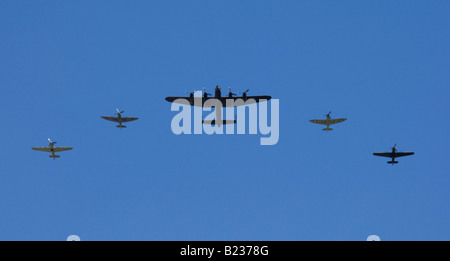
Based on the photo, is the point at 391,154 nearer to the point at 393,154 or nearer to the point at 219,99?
the point at 393,154

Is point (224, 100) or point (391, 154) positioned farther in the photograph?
point (391, 154)

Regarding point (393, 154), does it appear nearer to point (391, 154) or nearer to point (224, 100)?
point (391, 154)

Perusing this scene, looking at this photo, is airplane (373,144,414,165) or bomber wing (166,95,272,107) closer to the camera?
bomber wing (166,95,272,107)

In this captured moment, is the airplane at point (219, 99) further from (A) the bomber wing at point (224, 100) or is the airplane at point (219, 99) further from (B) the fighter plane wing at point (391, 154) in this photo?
(B) the fighter plane wing at point (391, 154)

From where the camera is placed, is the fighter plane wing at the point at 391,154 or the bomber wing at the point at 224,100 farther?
A: the fighter plane wing at the point at 391,154

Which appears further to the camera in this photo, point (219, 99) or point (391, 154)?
point (391, 154)

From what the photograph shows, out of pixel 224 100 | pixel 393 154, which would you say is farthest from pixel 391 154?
pixel 224 100

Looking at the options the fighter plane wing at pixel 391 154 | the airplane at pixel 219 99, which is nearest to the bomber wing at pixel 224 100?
the airplane at pixel 219 99

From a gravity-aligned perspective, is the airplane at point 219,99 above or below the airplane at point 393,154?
above

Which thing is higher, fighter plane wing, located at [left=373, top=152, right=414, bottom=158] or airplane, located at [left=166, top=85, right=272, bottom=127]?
airplane, located at [left=166, top=85, right=272, bottom=127]

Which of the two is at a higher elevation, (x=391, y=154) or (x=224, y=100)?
A: (x=224, y=100)

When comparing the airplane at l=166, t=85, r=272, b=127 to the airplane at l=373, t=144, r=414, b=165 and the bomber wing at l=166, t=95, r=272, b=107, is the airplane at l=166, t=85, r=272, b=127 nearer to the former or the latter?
the bomber wing at l=166, t=95, r=272, b=107

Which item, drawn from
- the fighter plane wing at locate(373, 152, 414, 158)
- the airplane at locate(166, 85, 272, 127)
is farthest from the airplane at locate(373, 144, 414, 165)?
the airplane at locate(166, 85, 272, 127)
